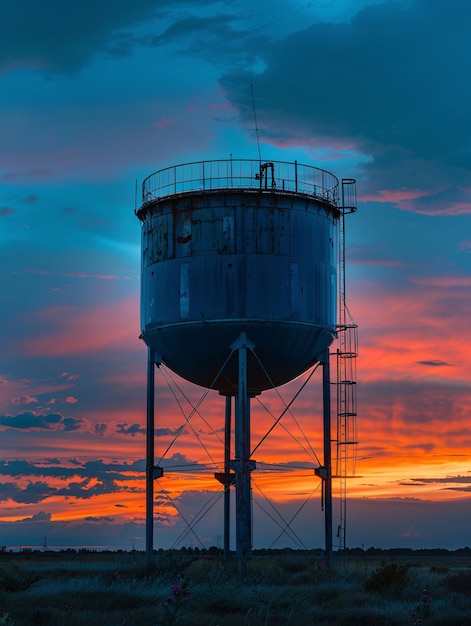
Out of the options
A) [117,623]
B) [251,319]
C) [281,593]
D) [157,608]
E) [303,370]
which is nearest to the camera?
[117,623]

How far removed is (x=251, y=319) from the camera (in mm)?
32031

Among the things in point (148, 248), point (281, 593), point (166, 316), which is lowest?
point (281, 593)

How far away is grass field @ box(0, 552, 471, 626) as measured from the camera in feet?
66.1

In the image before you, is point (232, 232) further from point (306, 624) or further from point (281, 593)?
point (306, 624)

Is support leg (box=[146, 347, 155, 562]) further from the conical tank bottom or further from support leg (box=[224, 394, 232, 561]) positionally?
support leg (box=[224, 394, 232, 561])

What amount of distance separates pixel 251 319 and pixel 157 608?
489 inches

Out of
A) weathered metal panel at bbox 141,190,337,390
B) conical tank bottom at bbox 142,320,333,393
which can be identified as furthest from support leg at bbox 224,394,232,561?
weathered metal panel at bbox 141,190,337,390

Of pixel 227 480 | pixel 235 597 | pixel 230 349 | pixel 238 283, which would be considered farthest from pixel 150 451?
pixel 235 597

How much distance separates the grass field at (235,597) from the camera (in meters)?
20.2

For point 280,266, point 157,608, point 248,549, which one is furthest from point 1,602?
point 280,266

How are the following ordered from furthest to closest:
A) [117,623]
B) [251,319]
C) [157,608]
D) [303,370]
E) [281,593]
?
[303,370]
[251,319]
[281,593]
[157,608]
[117,623]

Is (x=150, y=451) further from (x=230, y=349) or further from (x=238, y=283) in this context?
(x=238, y=283)

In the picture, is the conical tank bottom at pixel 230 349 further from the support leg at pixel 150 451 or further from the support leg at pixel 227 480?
the support leg at pixel 227 480

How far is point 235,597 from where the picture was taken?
23.1 m
